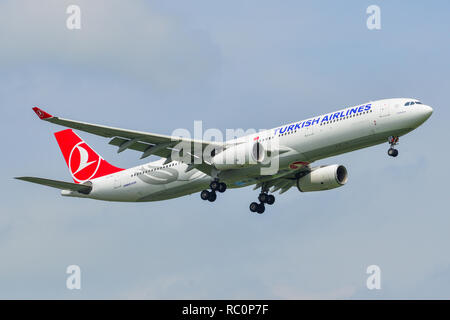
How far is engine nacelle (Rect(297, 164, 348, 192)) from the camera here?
5416 centimetres

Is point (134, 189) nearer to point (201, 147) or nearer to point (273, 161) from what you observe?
point (201, 147)

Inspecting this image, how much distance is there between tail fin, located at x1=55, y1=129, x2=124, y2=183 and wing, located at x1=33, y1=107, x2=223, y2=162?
24.1 feet

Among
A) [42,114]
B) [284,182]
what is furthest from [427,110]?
[42,114]

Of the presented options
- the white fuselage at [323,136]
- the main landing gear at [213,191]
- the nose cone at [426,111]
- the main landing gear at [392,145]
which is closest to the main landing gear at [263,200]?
the white fuselage at [323,136]

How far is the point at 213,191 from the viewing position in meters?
51.7

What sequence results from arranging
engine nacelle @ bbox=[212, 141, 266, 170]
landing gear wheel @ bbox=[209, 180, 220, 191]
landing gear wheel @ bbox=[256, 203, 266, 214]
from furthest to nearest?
landing gear wheel @ bbox=[256, 203, 266, 214] < landing gear wheel @ bbox=[209, 180, 220, 191] < engine nacelle @ bbox=[212, 141, 266, 170]

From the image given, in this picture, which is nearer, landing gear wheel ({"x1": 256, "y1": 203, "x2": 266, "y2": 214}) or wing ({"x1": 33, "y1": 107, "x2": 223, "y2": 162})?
wing ({"x1": 33, "y1": 107, "x2": 223, "y2": 162})

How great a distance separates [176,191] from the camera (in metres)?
52.9

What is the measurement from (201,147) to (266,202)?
8.09m

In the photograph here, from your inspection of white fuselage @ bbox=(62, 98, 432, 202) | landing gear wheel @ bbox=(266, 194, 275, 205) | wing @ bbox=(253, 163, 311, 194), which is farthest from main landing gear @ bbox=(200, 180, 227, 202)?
landing gear wheel @ bbox=(266, 194, 275, 205)

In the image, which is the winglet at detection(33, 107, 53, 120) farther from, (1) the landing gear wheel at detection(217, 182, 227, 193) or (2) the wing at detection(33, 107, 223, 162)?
(1) the landing gear wheel at detection(217, 182, 227, 193)

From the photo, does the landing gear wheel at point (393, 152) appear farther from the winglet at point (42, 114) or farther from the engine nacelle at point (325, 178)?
the winglet at point (42, 114)

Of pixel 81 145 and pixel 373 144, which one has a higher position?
pixel 81 145

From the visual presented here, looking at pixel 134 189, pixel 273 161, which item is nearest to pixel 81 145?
pixel 134 189
